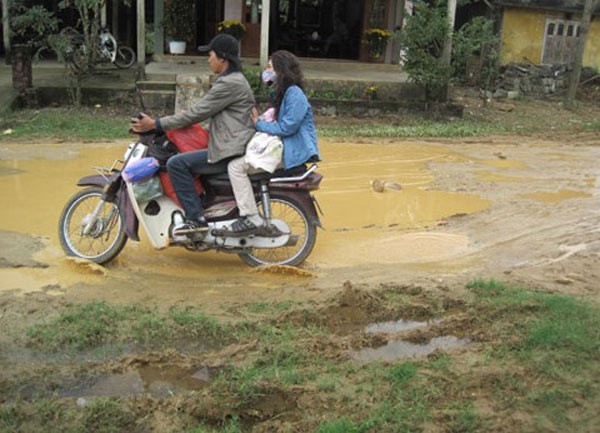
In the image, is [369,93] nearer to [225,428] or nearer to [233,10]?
[233,10]

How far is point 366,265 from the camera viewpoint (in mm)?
6016

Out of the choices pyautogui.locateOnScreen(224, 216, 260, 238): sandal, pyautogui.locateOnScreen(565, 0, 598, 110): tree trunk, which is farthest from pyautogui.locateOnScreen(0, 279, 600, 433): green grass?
pyautogui.locateOnScreen(565, 0, 598, 110): tree trunk

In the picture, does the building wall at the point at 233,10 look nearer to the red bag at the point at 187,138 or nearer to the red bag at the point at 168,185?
the red bag at the point at 187,138

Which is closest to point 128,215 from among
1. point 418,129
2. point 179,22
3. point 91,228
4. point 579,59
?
point 91,228

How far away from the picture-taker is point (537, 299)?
4.95m

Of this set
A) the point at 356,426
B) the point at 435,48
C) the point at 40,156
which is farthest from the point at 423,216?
the point at 435,48

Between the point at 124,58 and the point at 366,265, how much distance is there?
571 inches

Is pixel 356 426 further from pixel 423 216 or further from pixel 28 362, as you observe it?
pixel 423 216

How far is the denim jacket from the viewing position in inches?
214

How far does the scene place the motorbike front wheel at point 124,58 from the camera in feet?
60.5

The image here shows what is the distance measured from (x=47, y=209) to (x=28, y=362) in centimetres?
338

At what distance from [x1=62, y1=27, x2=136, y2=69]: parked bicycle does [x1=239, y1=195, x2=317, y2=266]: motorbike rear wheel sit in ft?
30.9

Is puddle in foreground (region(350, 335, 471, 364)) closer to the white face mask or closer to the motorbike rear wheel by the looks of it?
the motorbike rear wheel

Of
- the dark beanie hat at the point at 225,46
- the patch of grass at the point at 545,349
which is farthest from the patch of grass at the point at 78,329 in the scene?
the patch of grass at the point at 545,349
